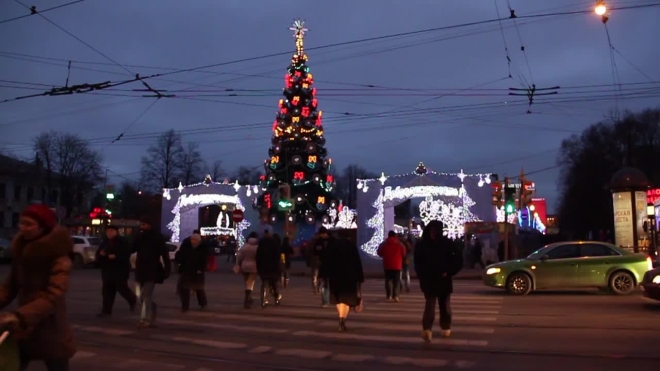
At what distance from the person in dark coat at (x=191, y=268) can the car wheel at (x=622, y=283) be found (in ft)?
34.8

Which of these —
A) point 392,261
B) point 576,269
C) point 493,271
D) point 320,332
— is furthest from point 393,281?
point 320,332

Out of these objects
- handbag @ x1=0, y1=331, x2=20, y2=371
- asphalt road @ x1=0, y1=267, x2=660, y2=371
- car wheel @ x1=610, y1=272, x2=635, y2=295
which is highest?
car wheel @ x1=610, y1=272, x2=635, y2=295

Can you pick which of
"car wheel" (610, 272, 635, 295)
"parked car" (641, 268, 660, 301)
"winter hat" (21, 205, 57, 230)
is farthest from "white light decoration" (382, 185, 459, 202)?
"winter hat" (21, 205, 57, 230)

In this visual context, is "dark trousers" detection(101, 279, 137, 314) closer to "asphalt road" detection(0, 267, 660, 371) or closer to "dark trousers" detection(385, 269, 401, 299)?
"asphalt road" detection(0, 267, 660, 371)

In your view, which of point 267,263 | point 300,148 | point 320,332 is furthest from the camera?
point 300,148

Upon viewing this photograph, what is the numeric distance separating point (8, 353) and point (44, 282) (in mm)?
649

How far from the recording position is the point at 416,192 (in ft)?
126

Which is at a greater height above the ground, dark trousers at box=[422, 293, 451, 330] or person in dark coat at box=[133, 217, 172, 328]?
person in dark coat at box=[133, 217, 172, 328]

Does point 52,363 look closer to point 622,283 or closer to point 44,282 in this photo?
point 44,282

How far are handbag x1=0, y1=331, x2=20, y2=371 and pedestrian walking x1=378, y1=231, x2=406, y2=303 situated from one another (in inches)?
519

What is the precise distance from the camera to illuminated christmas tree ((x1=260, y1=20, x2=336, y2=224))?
49.6 m

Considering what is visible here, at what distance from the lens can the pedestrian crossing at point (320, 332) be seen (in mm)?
10070

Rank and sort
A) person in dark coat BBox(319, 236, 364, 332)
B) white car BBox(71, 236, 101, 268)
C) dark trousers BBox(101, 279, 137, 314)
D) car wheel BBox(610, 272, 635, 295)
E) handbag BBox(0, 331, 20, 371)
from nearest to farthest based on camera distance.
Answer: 1. handbag BBox(0, 331, 20, 371)
2. person in dark coat BBox(319, 236, 364, 332)
3. dark trousers BBox(101, 279, 137, 314)
4. car wheel BBox(610, 272, 635, 295)
5. white car BBox(71, 236, 101, 268)

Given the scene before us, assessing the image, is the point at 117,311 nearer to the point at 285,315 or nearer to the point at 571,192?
the point at 285,315
